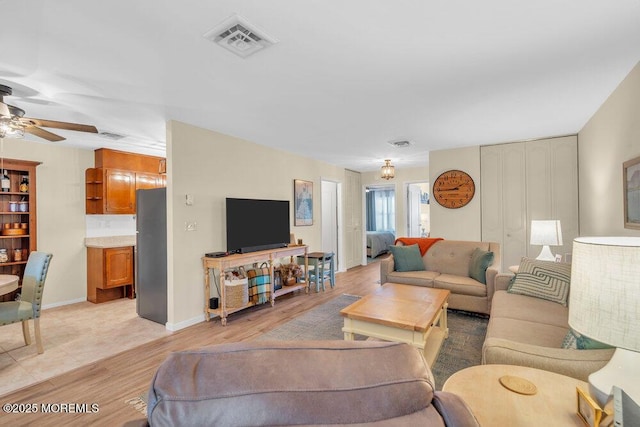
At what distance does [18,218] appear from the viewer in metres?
4.19

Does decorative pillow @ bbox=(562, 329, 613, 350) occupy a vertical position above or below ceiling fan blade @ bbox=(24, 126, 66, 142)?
below

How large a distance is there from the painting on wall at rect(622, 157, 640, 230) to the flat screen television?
150 inches

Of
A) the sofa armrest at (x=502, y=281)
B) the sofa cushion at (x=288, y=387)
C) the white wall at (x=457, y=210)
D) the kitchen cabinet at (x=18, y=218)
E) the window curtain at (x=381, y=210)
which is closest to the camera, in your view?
the sofa cushion at (x=288, y=387)

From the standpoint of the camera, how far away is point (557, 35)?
6.14 ft

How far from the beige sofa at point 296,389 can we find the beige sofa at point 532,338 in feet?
3.24

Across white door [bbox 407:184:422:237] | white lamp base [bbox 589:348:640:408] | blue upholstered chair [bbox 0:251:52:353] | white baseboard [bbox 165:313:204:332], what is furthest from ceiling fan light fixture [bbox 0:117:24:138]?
white door [bbox 407:184:422:237]

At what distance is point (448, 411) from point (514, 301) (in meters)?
2.49

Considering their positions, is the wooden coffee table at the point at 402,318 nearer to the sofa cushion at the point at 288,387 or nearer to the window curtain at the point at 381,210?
the sofa cushion at the point at 288,387

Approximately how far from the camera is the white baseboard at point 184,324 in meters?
3.34

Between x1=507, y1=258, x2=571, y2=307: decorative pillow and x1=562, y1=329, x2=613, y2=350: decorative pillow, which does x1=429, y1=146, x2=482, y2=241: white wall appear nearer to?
x1=507, y1=258, x2=571, y2=307: decorative pillow

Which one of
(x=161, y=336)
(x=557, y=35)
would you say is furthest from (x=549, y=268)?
(x=161, y=336)

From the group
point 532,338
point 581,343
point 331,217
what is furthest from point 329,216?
point 581,343

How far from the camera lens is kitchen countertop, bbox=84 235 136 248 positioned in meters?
4.49

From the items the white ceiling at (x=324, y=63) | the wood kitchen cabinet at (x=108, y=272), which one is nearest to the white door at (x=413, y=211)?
the white ceiling at (x=324, y=63)
